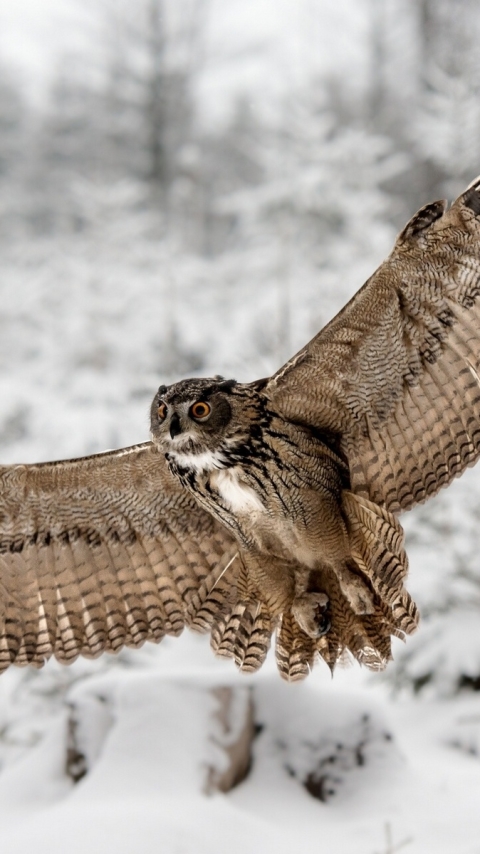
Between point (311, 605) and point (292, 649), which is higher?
point (311, 605)

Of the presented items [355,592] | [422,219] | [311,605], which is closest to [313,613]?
[311,605]

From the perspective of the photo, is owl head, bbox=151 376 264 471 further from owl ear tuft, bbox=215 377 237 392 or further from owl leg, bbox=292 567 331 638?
owl leg, bbox=292 567 331 638

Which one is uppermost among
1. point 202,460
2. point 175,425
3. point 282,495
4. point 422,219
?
point 422,219

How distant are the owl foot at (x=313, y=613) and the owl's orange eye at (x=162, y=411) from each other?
101 cm

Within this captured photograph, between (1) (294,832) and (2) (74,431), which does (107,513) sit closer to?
(1) (294,832)

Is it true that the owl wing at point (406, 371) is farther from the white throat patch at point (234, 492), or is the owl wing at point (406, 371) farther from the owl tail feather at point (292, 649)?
the owl tail feather at point (292, 649)

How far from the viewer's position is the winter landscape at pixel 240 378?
4578mm

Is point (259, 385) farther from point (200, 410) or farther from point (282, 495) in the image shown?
point (282, 495)

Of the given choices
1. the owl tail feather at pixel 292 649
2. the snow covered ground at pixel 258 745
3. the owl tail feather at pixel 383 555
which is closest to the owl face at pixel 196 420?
the owl tail feather at pixel 383 555

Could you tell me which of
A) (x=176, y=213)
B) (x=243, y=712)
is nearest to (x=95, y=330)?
(x=243, y=712)

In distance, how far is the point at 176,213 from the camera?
30000mm

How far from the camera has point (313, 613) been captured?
11.8 ft

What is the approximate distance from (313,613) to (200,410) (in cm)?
101

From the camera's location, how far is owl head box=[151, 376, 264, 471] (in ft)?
10.8
